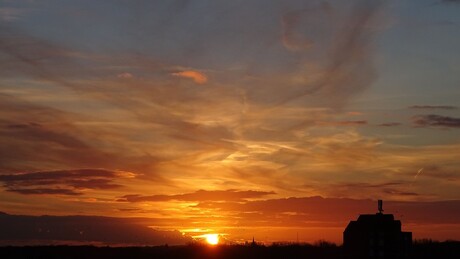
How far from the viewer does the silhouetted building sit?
10625 cm

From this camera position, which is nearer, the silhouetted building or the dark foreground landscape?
the silhouetted building

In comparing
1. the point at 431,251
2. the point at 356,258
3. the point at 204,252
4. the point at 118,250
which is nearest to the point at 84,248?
the point at 118,250

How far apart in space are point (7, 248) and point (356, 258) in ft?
159

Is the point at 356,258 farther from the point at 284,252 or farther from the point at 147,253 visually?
the point at 147,253

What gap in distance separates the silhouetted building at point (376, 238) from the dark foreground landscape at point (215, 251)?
95.3 inches

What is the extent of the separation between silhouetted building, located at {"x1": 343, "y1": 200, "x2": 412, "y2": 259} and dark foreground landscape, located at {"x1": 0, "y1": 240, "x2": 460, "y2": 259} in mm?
2421

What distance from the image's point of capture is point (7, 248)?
116 m

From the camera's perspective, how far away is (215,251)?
119000 mm

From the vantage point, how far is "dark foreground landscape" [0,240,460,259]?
11119 centimetres

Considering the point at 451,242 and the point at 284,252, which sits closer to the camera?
the point at 284,252

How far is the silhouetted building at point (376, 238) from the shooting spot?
106250 millimetres

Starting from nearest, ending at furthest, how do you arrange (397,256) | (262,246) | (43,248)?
(397,256), (43,248), (262,246)

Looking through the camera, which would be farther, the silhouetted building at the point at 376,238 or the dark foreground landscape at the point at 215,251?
the dark foreground landscape at the point at 215,251

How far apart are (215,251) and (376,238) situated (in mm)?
24120
